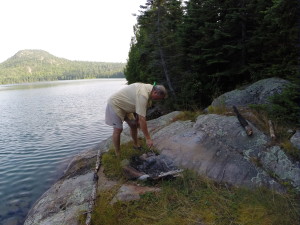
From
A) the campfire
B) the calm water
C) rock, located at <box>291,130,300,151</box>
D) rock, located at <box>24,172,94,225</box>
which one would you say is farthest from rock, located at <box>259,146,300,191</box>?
the calm water

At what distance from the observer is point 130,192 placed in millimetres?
4645

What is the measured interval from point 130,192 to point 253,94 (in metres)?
5.18

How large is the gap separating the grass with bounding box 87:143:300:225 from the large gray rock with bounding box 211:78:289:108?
11.7ft

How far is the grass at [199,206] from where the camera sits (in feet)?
11.8

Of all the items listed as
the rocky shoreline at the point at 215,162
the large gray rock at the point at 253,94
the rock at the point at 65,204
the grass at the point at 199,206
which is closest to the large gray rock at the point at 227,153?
the rocky shoreline at the point at 215,162

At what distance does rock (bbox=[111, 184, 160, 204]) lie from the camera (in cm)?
449

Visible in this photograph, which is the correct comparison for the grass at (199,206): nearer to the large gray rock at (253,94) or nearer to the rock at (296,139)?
the rock at (296,139)

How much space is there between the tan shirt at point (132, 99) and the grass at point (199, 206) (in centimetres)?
179

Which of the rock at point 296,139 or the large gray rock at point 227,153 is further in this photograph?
the rock at point 296,139

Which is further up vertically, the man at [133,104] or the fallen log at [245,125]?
the man at [133,104]

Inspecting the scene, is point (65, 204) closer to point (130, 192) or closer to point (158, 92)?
point (130, 192)

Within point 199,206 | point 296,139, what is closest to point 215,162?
point 199,206

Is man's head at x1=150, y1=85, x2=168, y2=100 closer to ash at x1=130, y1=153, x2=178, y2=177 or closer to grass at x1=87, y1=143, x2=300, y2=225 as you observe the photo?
ash at x1=130, y1=153, x2=178, y2=177

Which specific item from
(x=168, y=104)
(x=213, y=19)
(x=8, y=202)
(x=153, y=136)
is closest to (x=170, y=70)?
(x=168, y=104)
